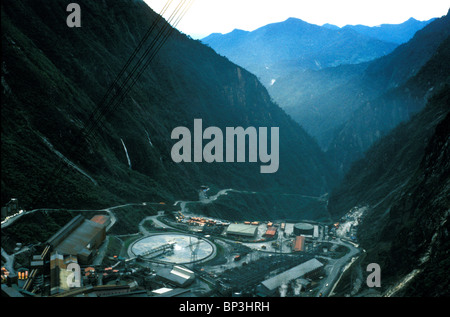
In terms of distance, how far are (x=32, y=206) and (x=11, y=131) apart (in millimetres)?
10842

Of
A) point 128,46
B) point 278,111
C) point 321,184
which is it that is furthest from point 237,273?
point 278,111

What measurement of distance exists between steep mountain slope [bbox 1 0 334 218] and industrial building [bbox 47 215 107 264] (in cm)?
465

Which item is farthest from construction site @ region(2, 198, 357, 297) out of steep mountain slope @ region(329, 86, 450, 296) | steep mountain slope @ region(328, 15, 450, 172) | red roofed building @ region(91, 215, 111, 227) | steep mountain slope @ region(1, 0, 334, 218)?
steep mountain slope @ region(328, 15, 450, 172)

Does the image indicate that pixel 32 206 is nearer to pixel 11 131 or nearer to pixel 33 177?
pixel 33 177

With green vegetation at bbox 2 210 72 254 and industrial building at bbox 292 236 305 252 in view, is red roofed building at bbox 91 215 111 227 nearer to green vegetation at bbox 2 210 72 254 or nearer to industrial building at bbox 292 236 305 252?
green vegetation at bbox 2 210 72 254

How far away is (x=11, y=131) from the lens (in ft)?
130

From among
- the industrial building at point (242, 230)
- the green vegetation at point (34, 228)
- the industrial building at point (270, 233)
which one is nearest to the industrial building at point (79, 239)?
the green vegetation at point (34, 228)

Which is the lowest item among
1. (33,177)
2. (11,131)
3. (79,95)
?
(33,177)

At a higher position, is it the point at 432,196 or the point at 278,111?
the point at 278,111

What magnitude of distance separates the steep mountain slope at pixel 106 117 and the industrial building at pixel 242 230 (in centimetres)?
1604

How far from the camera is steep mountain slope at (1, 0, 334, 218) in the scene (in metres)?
42.2

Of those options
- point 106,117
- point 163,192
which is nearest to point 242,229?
point 163,192

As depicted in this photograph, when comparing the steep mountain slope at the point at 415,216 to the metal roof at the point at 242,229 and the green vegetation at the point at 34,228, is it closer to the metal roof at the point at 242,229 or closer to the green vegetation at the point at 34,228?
the metal roof at the point at 242,229

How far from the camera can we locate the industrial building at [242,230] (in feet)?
163
